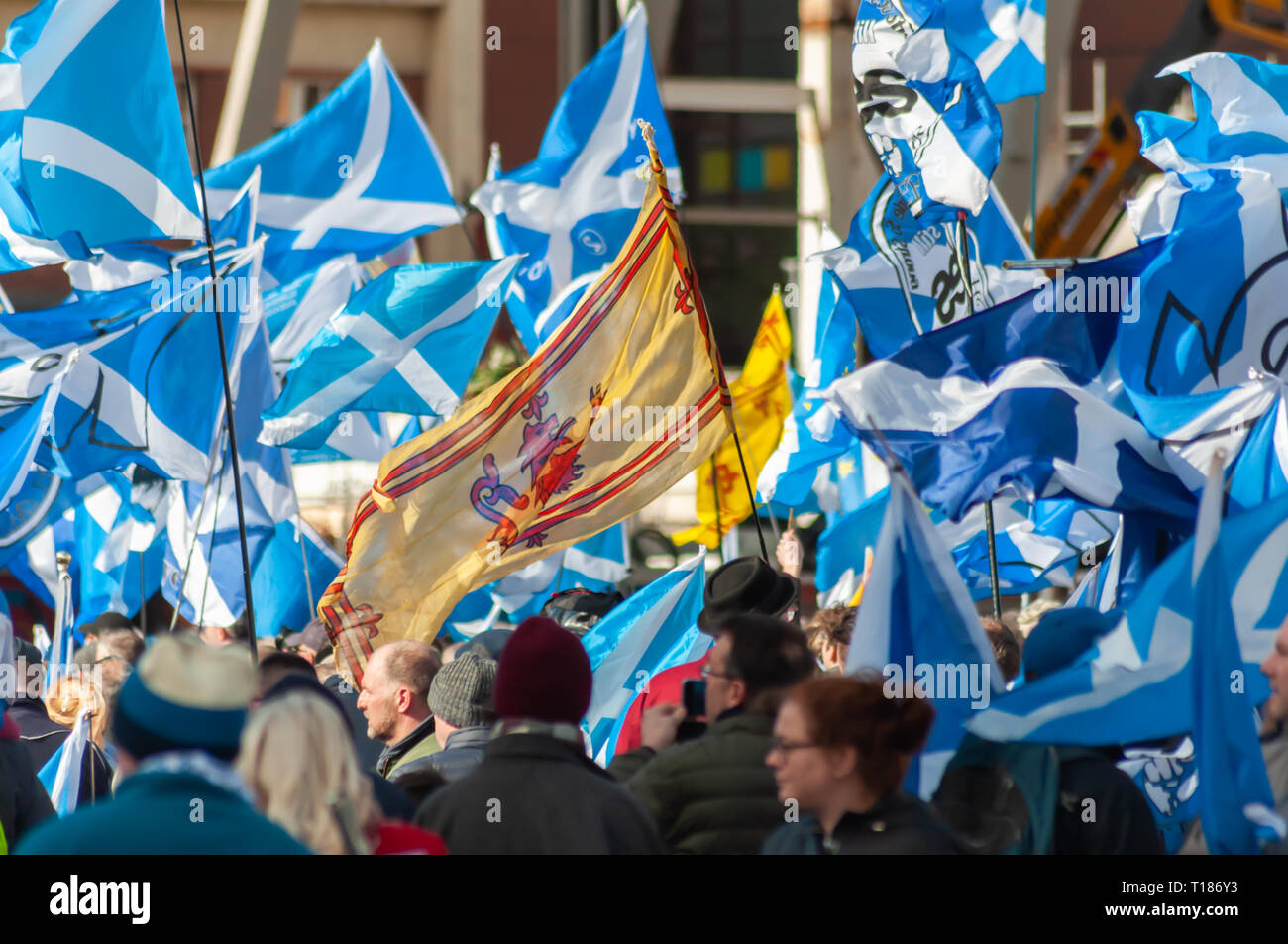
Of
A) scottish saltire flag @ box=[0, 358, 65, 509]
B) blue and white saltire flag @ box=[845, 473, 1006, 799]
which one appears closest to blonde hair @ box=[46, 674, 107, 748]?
scottish saltire flag @ box=[0, 358, 65, 509]

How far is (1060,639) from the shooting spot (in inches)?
157

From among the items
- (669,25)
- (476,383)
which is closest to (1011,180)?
(669,25)

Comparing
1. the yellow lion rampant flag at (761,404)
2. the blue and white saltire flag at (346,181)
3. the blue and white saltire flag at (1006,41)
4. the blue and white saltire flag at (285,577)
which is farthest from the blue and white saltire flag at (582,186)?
the blue and white saltire flag at (1006,41)

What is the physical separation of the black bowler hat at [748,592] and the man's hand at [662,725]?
0.54 meters

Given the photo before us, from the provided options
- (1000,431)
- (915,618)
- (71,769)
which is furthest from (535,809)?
(1000,431)

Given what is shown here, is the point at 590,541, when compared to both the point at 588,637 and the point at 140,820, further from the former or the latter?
the point at 140,820

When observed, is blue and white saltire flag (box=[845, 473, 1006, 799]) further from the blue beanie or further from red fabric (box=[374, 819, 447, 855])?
red fabric (box=[374, 819, 447, 855])

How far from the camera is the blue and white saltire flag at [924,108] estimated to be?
6461 mm

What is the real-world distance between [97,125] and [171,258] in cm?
79

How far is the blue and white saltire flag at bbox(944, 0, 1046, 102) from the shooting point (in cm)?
704

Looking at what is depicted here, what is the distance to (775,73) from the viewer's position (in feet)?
67.5

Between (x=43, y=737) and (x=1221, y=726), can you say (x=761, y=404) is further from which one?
(x=1221, y=726)
